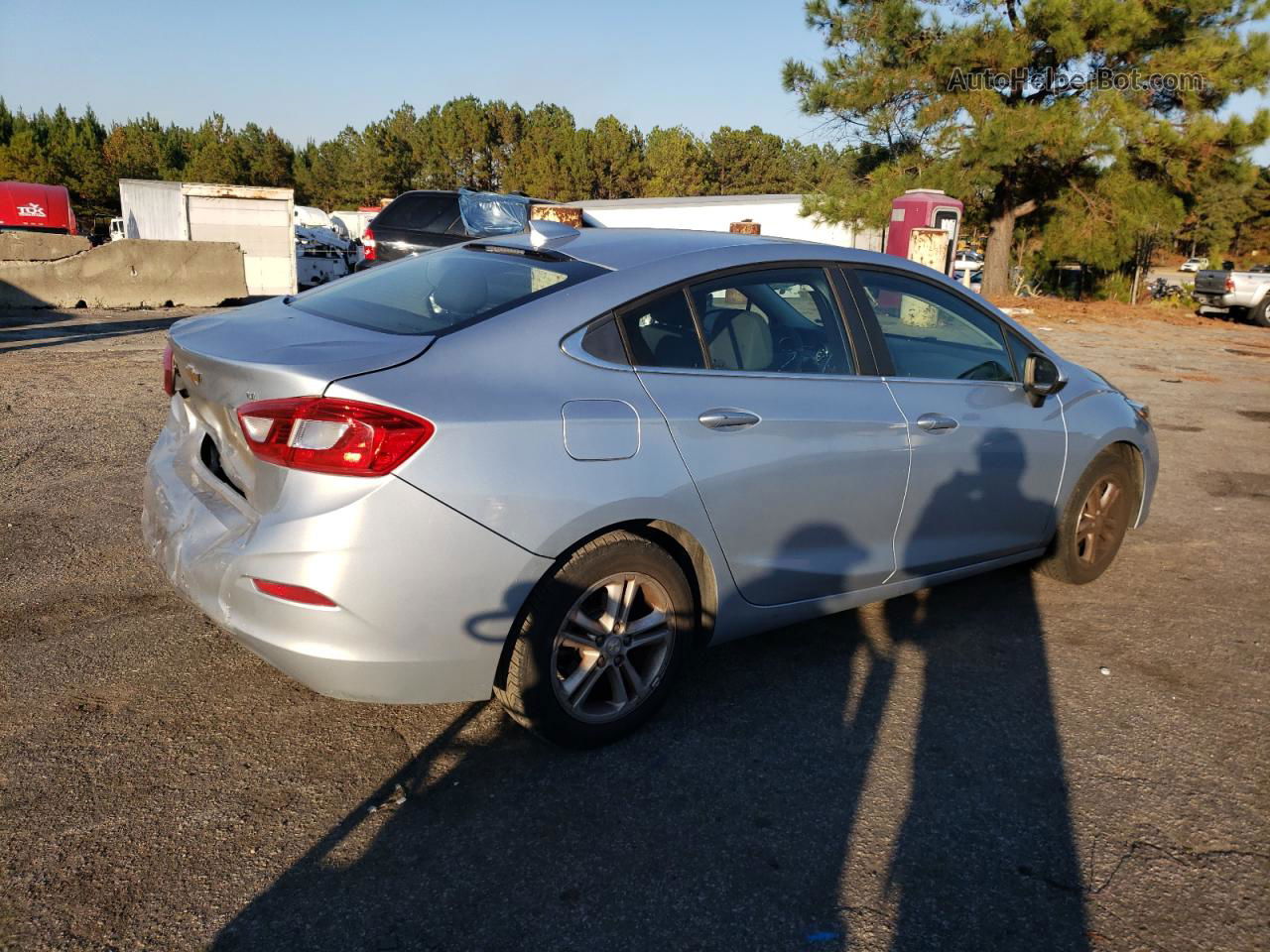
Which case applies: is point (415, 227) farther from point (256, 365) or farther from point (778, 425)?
point (256, 365)

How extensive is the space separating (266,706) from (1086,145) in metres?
22.3

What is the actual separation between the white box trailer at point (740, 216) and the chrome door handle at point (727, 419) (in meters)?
23.1

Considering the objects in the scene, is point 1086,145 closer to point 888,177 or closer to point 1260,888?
point 888,177

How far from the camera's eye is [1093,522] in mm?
4820

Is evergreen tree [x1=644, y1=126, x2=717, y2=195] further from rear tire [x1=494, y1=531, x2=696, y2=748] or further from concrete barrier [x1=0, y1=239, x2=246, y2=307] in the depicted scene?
rear tire [x1=494, y1=531, x2=696, y2=748]

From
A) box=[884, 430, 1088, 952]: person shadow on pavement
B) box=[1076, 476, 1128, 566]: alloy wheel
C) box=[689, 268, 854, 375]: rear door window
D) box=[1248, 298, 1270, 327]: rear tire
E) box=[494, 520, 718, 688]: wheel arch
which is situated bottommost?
box=[1248, 298, 1270, 327]: rear tire

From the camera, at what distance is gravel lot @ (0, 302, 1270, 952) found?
2436 mm

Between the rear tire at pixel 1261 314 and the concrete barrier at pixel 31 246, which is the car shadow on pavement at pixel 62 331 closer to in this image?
the concrete barrier at pixel 31 246

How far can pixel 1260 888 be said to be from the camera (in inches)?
104

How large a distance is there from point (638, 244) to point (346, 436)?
4.77 ft

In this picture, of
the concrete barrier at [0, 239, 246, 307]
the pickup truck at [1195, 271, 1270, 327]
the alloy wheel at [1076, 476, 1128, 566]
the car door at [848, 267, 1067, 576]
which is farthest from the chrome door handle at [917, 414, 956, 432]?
the pickup truck at [1195, 271, 1270, 327]

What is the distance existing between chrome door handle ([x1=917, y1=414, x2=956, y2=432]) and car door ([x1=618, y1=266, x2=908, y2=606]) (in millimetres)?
123

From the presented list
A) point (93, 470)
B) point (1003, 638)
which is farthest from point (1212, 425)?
point (93, 470)

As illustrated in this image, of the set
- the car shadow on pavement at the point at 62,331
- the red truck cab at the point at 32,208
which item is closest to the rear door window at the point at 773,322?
the car shadow on pavement at the point at 62,331
